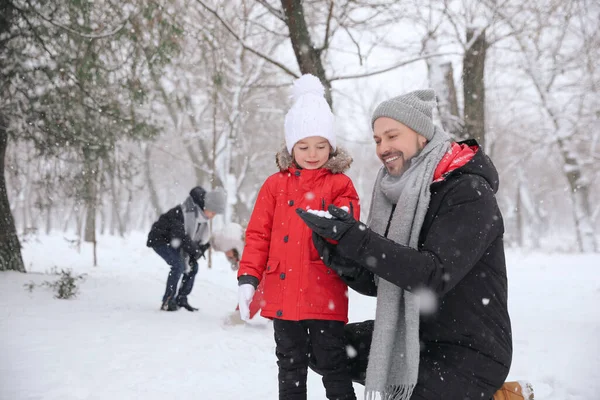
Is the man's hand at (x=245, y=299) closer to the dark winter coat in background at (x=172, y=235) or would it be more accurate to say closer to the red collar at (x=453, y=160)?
the red collar at (x=453, y=160)

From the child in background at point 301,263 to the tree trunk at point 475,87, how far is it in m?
4.90

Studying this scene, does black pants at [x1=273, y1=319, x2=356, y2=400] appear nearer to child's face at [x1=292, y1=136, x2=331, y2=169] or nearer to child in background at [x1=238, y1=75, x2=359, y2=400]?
child in background at [x1=238, y1=75, x2=359, y2=400]

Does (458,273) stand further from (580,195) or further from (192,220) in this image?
(580,195)

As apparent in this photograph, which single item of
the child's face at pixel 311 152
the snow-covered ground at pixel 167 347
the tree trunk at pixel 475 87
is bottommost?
the snow-covered ground at pixel 167 347

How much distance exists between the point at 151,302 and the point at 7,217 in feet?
8.95

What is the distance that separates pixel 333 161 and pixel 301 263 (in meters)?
0.67

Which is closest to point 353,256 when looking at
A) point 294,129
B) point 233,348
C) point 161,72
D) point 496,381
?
point 496,381

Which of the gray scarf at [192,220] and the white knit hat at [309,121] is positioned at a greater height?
the white knit hat at [309,121]

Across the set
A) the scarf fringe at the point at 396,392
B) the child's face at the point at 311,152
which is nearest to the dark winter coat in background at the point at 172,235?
the child's face at the point at 311,152

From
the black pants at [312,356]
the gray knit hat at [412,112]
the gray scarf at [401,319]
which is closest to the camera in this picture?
the gray scarf at [401,319]

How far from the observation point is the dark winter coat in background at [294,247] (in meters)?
2.59

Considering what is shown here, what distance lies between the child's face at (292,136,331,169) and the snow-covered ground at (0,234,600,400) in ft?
5.76

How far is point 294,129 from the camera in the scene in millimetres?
2887

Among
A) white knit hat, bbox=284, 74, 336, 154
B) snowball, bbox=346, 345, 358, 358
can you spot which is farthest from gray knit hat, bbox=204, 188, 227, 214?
snowball, bbox=346, 345, 358, 358
